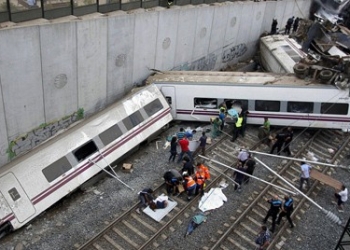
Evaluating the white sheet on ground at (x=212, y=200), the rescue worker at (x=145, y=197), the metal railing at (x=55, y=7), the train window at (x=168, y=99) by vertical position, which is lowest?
the white sheet on ground at (x=212, y=200)

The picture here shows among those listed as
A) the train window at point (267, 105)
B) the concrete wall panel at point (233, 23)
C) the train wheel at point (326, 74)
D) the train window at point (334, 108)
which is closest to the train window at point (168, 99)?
the train window at point (267, 105)

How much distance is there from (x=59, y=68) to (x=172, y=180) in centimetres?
578

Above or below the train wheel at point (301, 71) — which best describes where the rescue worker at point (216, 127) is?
below

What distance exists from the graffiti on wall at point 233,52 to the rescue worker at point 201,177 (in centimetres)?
1202

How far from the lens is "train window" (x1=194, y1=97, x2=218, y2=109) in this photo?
18609 millimetres

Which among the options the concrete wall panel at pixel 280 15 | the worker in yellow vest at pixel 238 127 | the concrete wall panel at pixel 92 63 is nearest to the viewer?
the concrete wall panel at pixel 92 63

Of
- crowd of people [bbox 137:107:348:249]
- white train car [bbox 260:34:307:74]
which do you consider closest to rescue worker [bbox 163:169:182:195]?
crowd of people [bbox 137:107:348:249]

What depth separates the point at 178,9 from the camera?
65.3ft

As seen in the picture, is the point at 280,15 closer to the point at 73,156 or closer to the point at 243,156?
the point at 243,156

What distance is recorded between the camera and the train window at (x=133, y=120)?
54.1ft

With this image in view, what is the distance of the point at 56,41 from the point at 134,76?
5.24 metres

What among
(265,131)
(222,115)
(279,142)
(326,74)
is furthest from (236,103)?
(326,74)

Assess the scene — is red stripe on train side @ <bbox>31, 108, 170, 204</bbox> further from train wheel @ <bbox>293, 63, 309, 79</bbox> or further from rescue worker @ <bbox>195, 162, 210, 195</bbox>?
train wheel @ <bbox>293, 63, 309, 79</bbox>

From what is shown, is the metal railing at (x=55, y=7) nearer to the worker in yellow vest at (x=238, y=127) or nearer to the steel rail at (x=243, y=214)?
the worker in yellow vest at (x=238, y=127)
